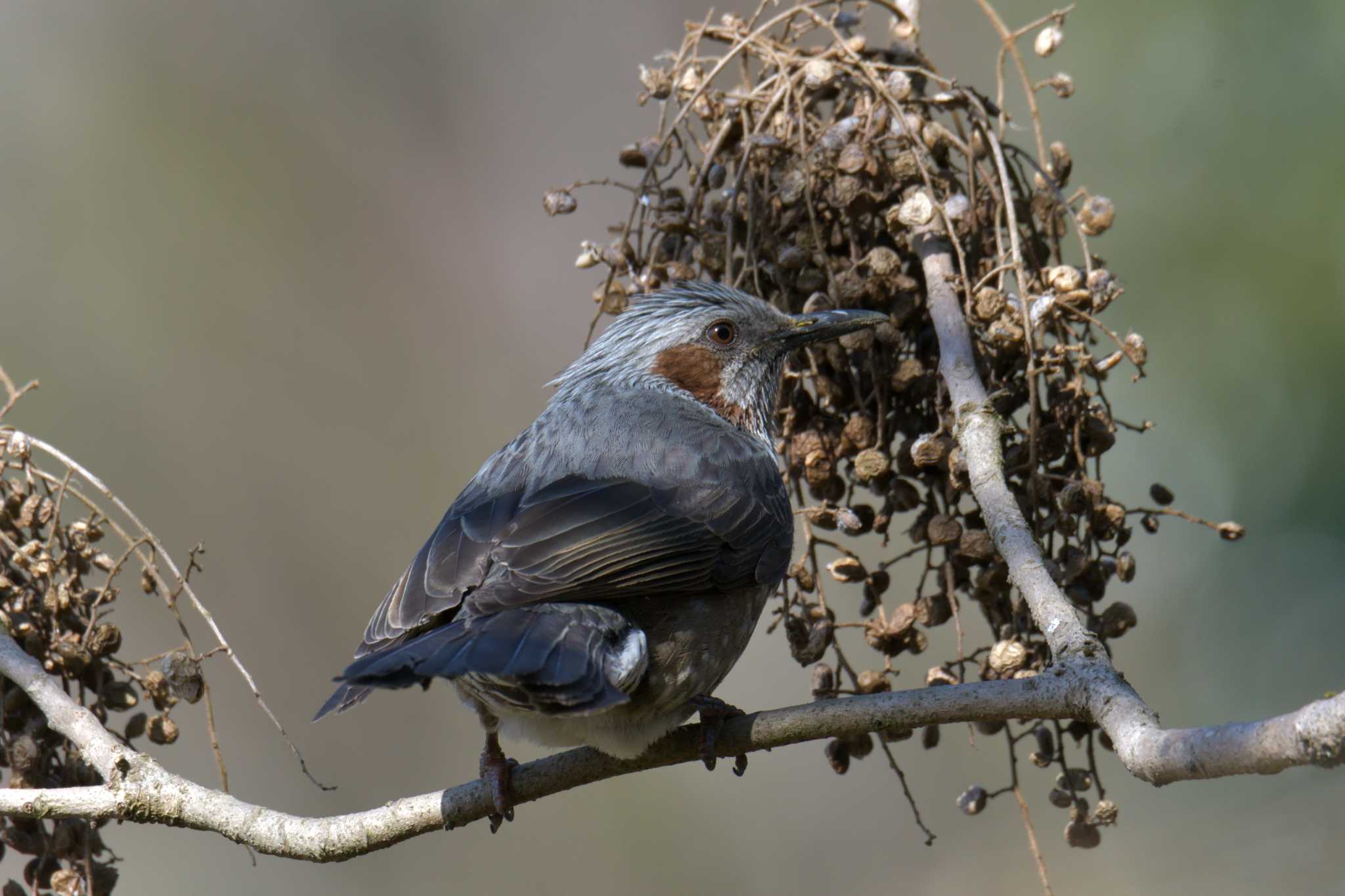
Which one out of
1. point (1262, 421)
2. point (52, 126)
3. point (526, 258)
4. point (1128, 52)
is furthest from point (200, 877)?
point (1128, 52)

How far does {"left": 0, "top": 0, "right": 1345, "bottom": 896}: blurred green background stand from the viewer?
5.53 m

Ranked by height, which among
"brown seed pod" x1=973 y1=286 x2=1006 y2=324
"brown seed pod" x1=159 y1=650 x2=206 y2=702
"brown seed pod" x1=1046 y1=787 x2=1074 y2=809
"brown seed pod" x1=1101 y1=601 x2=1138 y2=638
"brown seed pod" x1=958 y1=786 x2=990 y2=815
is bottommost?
"brown seed pod" x1=958 y1=786 x2=990 y2=815

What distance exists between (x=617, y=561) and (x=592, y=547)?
0.23 feet

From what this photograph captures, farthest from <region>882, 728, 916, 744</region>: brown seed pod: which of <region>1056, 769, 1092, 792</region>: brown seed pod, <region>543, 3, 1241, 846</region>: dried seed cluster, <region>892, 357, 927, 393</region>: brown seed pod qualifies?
<region>892, 357, 927, 393</region>: brown seed pod

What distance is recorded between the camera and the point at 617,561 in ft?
11.1

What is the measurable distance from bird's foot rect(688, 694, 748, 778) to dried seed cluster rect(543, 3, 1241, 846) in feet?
0.88

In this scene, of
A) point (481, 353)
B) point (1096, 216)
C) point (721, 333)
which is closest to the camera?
point (1096, 216)

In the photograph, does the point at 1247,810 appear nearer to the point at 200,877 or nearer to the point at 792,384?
the point at 792,384

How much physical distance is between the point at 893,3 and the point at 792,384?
1.16 meters

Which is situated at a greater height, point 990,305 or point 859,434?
point 990,305

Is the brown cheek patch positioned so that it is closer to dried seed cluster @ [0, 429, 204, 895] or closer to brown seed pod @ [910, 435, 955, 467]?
brown seed pod @ [910, 435, 955, 467]

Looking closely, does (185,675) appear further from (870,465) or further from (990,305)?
(990,305)

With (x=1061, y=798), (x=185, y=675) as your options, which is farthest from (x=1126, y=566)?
(x=185, y=675)

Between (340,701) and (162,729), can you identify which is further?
(162,729)
